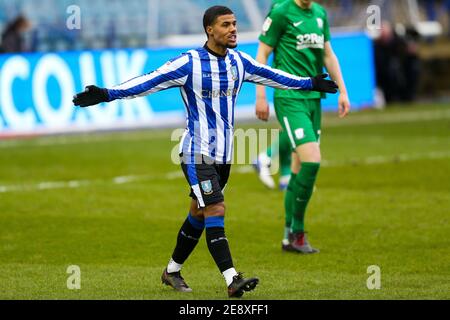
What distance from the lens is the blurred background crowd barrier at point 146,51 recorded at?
786 inches

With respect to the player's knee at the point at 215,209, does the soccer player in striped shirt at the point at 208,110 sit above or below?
above

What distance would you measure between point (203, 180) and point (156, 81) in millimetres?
804

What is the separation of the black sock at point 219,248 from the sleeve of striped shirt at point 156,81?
111 centimetres

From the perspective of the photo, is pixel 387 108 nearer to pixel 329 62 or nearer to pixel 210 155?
pixel 329 62

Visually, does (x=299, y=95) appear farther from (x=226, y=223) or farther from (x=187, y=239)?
(x=187, y=239)

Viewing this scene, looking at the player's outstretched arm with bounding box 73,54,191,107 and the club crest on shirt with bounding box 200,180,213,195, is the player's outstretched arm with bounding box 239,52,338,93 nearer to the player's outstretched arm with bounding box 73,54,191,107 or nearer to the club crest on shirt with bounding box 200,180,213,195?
the player's outstretched arm with bounding box 73,54,191,107

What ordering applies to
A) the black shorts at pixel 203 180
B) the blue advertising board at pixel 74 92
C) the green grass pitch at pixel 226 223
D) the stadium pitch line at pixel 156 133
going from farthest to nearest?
the stadium pitch line at pixel 156 133 → the blue advertising board at pixel 74 92 → the green grass pitch at pixel 226 223 → the black shorts at pixel 203 180

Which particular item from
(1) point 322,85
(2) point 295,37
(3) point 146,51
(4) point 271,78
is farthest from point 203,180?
(3) point 146,51

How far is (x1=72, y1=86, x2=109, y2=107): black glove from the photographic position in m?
7.91

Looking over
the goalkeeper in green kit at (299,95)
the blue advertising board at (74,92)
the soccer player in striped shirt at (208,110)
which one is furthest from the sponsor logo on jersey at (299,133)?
the blue advertising board at (74,92)

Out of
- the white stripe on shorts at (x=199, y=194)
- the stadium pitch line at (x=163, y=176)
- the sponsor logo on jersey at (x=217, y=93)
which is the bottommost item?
Answer: the stadium pitch line at (x=163, y=176)

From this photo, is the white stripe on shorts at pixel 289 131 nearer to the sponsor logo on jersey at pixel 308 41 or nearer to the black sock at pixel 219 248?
the sponsor logo on jersey at pixel 308 41
